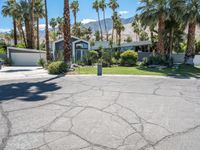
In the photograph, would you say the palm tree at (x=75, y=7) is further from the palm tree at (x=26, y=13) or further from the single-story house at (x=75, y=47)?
the single-story house at (x=75, y=47)

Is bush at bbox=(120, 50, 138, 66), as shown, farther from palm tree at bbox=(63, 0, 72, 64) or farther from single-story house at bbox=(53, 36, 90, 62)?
palm tree at bbox=(63, 0, 72, 64)

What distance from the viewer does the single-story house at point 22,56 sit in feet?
98.8

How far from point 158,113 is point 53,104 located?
136 inches

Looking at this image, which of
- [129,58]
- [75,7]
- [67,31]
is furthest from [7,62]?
[75,7]

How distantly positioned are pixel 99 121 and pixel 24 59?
27.9 metres

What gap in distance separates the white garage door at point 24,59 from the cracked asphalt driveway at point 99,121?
23.5 meters

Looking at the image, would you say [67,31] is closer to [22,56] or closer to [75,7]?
[22,56]

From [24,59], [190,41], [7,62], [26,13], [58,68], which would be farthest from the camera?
[26,13]

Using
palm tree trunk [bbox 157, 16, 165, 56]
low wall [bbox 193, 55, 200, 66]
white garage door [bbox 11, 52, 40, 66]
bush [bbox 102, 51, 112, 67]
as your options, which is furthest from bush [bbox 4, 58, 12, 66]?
low wall [bbox 193, 55, 200, 66]

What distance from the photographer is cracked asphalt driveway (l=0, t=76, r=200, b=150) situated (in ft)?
14.0

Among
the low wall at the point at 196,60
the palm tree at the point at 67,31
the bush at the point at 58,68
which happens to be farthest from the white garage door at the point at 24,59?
the low wall at the point at 196,60

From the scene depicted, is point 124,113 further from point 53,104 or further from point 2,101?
point 2,101

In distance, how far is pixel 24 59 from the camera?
30.8 m

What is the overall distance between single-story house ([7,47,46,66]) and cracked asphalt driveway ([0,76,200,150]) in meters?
23.5
